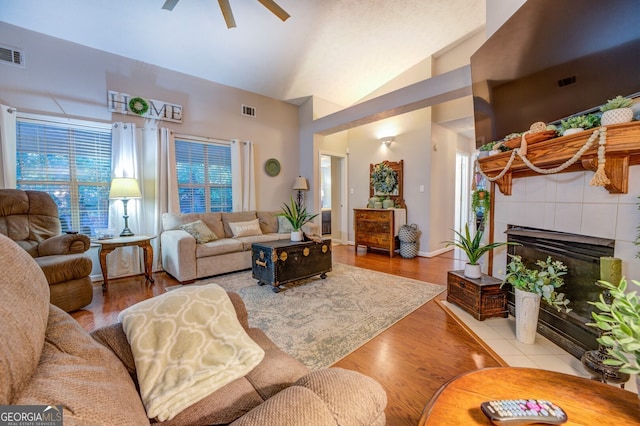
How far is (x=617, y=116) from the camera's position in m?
1.30

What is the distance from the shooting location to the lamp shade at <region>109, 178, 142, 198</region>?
314 centimetres

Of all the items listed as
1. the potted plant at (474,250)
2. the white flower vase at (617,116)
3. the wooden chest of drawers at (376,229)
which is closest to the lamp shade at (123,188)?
the wooden chest of drawers at (376,229)

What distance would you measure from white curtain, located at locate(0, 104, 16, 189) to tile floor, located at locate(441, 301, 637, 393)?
4.73 metres

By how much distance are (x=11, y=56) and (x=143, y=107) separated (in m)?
1.22

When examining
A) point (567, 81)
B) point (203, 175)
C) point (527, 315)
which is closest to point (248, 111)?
point (203, 175)

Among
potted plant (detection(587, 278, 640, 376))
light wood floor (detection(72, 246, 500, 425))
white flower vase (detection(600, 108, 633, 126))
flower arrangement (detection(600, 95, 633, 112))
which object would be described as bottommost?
light wood floor (detection(72, 246, 500, 425))

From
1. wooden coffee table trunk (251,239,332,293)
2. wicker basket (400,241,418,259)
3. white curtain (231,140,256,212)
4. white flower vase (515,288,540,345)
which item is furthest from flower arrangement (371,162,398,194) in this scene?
white flower vase (515,288,540,345)

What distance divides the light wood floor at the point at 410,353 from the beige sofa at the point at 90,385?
0.83 meters

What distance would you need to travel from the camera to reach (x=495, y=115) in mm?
2227

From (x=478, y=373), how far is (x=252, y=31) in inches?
157

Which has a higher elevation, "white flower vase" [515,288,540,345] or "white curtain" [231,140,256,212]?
"white curtain" [231,140,256,212]

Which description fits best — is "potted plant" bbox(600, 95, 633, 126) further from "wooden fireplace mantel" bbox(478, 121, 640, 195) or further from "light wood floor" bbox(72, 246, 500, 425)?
"light wood floor" bbox(72, 246, 500, 425)

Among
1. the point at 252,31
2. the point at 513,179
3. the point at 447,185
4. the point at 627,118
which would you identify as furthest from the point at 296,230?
the point at 447,185

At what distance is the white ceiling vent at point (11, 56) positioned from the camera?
282cm
